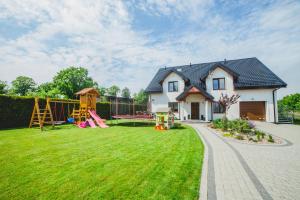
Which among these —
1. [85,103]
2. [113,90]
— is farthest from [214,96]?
[113,90]

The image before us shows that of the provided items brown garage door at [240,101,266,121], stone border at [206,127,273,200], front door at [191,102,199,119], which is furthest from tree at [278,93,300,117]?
stone border at [206,127,273,200]

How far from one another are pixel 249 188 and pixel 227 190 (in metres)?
0.56

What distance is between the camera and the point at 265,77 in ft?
74.3

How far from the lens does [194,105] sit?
25.2m

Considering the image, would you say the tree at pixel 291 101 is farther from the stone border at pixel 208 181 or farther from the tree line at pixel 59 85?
the tree line at pixel 59 85

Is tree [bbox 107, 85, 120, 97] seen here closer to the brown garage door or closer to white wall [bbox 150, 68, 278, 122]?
white wall [bbox 150, 68, 278, 122]

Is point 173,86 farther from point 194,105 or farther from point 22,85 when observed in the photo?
point 22,85

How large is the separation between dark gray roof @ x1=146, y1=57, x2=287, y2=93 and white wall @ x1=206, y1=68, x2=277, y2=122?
676mm

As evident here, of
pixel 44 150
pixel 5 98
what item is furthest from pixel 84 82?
pixel 44 150

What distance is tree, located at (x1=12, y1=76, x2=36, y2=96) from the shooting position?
6625cm

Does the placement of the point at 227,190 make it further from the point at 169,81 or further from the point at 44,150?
the point at 169,81

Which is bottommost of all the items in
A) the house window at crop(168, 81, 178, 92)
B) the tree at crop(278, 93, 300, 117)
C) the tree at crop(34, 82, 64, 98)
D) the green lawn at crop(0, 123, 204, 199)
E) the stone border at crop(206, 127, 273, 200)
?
the stone border at crop(206, 127, 273, 200)

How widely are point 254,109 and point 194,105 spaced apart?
7365 mm

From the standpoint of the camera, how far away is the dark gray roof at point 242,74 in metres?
22.1
